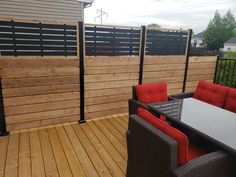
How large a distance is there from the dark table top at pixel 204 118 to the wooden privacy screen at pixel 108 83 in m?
1.43

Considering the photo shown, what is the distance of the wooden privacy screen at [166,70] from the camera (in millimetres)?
4168

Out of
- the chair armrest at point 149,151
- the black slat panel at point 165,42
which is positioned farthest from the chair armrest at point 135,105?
the black slat panel at point 165,42

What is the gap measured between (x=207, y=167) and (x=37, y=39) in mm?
2827

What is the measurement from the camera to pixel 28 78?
3182mm

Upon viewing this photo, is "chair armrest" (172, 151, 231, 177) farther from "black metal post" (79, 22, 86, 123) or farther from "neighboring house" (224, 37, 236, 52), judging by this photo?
"neighboring house" (224, 37, 236, 52)

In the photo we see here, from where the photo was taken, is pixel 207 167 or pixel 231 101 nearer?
pixel 207 167

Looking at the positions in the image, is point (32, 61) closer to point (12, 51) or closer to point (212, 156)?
point (12, 51)

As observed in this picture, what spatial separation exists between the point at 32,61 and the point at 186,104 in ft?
7.96

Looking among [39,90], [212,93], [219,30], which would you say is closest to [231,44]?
[219,30]

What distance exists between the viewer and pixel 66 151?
2771mm

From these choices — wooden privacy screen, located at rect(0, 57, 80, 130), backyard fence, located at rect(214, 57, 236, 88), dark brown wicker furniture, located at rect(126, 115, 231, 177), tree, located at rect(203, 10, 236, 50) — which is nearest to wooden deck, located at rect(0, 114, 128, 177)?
wooden privacy screen, located at rect(0, 57, 80, 130)

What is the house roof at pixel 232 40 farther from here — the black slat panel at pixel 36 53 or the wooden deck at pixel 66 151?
the black slat panel at pixel 36 53

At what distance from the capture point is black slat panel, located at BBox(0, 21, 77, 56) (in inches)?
113

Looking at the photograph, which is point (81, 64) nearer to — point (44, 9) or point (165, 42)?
point (165, 42)
